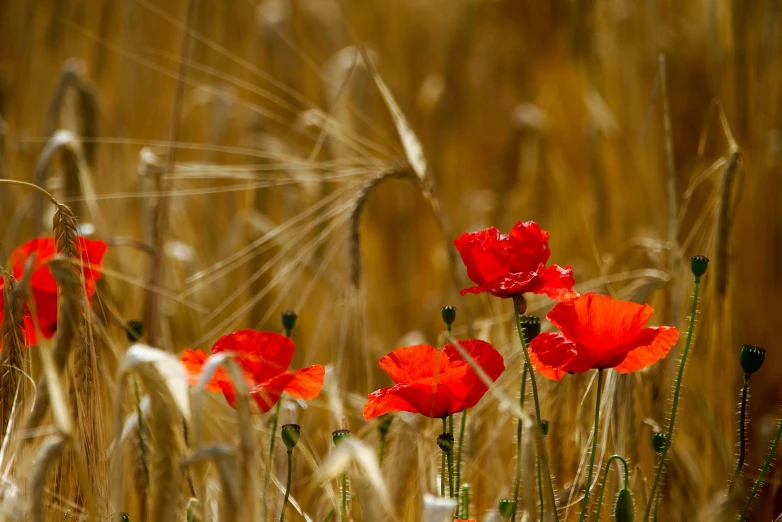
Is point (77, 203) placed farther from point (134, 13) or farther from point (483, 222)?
point (483, 222)

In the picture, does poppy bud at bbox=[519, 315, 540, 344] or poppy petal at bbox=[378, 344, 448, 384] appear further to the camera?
poppy bud at bbox=[519, 315, 540, 344]

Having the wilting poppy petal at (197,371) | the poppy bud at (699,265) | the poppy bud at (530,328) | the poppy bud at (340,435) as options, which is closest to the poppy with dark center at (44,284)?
the wilting poppy petal at (197,371)

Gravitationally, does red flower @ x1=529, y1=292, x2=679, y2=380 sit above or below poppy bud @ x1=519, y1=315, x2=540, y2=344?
below

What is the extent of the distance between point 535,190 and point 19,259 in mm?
1236

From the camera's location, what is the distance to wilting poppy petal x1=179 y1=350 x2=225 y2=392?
1.97 ft

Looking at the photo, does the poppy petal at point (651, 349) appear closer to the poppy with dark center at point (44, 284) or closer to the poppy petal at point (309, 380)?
the poppy petal at point (309, 380)

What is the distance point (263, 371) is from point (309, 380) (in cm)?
3

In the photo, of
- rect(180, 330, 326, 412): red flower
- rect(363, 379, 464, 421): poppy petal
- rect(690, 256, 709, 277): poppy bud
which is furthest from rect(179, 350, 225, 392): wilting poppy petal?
rect(690, 256, 709, 277): poppy bud

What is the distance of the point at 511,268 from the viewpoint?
25.7 inches

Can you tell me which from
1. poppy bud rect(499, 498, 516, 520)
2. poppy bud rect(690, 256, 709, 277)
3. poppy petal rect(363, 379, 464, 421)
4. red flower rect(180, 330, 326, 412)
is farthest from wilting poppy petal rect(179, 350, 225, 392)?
poppy bud rect(690, 256, 709, 277)

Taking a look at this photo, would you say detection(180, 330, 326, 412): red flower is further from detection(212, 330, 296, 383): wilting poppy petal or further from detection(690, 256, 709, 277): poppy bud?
detection(690, 256, 709, 277): poppy bud

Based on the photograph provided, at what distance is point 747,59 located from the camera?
1496 millimetres

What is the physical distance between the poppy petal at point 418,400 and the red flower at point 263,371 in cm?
4

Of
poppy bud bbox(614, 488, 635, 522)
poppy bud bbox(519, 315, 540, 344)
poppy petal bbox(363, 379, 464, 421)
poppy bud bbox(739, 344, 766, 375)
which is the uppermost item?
poppy bud bbox(519, 315, 540, 344)
